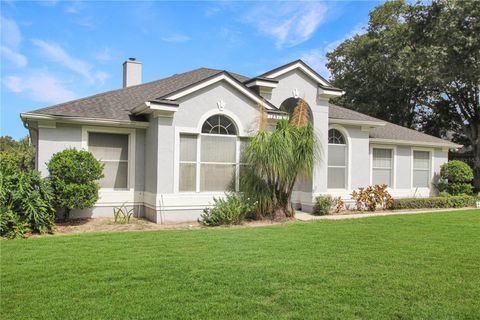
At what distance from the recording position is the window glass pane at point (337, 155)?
16.9 m

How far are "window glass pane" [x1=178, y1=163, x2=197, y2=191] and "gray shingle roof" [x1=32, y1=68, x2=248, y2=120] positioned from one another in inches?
103

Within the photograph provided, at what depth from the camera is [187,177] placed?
13125 mm

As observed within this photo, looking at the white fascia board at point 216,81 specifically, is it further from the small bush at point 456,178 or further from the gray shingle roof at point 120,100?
the small bush at point 456,178

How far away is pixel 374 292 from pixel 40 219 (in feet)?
28.9

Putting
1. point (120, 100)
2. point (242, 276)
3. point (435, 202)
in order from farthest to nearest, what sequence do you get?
point (435, 202)
point (120, 100)
point (242, 276)

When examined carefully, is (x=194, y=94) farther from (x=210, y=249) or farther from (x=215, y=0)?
(x=210, y=249)

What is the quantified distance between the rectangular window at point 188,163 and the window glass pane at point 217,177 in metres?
0.32

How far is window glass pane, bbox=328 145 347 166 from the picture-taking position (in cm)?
1692

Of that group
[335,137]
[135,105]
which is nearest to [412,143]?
[335,137]

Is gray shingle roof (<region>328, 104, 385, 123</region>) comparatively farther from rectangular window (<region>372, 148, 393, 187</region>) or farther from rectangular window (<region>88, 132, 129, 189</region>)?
rectangular window (<region>88, 132, 129, 189</region>)

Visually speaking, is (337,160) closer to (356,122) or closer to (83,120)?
(356,122)

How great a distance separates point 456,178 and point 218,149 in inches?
527

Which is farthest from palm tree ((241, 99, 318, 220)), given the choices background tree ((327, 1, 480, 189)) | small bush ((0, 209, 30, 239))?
background tree ((327, 1, 480, 189))

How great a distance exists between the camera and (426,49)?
2359cm
